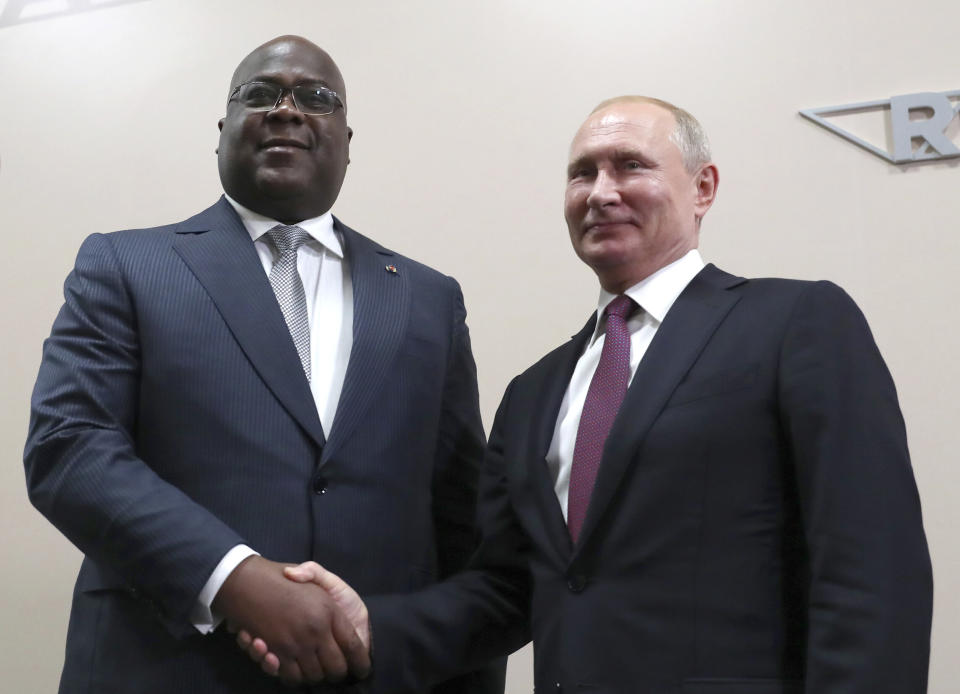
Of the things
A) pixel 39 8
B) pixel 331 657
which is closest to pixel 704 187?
pixel 331 657

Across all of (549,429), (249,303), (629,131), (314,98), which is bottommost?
(549,429)

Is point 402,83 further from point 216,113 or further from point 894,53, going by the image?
point 894,53

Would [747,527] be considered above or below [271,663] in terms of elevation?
above

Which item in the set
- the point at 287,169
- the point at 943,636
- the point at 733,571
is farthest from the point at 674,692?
the point at 943,636

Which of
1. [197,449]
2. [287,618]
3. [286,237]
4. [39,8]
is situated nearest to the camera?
[287,618]

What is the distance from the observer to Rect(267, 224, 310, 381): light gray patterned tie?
1698 millimetres

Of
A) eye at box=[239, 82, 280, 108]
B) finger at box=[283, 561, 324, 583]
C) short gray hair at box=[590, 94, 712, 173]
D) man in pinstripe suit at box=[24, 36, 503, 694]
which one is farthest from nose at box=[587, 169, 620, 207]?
finger at box=[283, 561, 324, 583]

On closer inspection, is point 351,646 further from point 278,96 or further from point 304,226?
point 278,96

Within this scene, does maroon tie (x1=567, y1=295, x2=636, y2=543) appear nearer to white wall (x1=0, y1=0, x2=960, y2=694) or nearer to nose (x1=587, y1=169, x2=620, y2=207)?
nose (x1=587, y1=169, x2=620, y2=207)

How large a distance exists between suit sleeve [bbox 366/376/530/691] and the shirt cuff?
0.78 ft

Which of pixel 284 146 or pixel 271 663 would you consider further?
pixel 284 146

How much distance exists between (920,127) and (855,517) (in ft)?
5.12

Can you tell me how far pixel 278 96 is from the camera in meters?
1.86

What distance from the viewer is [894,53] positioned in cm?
262
